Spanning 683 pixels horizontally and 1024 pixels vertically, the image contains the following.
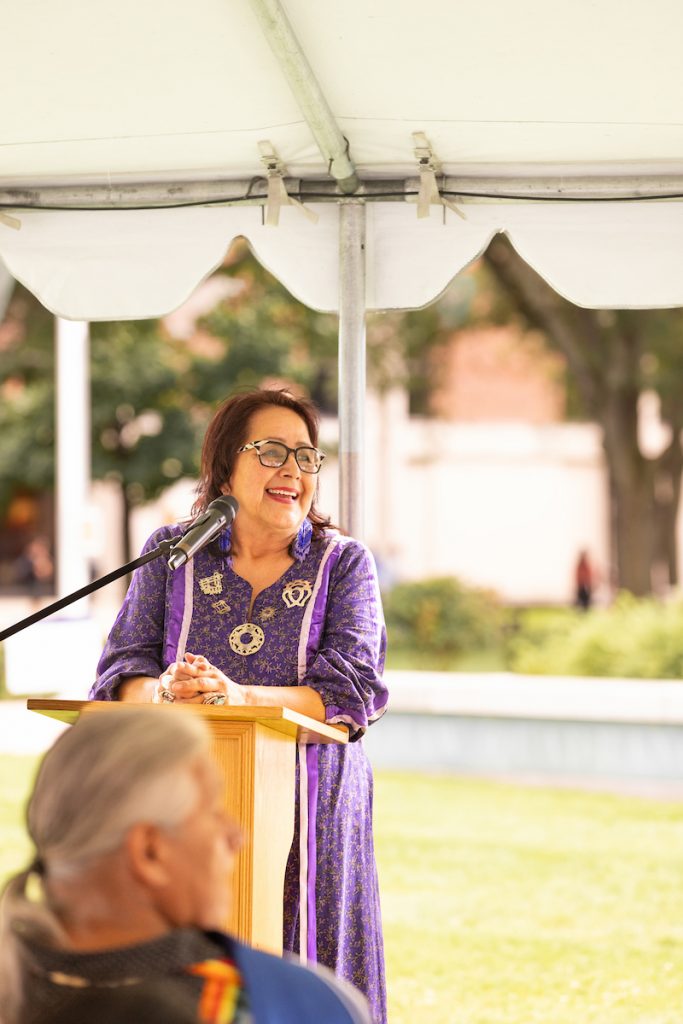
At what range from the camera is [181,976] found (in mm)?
1652

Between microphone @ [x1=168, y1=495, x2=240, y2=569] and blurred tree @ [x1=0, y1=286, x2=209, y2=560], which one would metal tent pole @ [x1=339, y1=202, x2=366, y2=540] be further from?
blurred tree @ [x1=0, y1=286, x2=209, y2=560]

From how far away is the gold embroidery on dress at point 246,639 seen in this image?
12.2 ft

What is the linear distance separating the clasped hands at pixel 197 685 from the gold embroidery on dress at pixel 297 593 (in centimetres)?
50

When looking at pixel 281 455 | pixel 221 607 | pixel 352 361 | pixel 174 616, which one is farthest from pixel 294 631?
pixel 352 361

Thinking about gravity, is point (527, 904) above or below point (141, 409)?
below

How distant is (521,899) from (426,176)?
457 centimetres

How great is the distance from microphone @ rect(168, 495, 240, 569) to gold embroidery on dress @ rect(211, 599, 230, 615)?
363mm

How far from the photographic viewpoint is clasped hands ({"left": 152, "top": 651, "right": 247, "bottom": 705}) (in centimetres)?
321

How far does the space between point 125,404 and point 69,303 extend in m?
15.5

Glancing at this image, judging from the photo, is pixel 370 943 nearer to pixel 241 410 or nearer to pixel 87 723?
pixel 241 410

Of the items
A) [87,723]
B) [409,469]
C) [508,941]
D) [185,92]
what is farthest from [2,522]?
[87,723]

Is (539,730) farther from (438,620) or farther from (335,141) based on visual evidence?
(335,141)

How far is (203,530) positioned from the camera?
3.33 meters

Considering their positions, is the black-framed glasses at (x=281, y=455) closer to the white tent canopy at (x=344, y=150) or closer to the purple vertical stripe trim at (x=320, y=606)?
the purple vertical stripe trim at (x=320, y=606)
